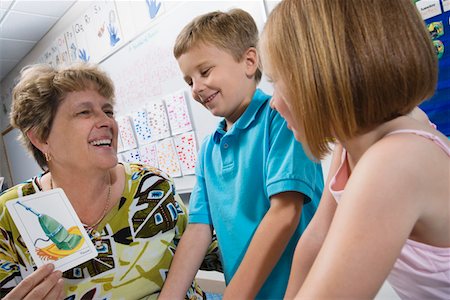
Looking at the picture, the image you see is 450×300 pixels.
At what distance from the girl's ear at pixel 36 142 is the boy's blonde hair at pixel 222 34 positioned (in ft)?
1.61

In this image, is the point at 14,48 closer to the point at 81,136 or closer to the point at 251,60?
the point at 81,136

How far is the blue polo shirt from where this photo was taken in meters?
0.76

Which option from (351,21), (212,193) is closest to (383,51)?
(351,21)

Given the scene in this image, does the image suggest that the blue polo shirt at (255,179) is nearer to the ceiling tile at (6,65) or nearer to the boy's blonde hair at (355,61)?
the boy's blonde hair at (355,61)

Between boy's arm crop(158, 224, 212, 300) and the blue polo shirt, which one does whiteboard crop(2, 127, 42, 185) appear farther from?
the blue polo shirt

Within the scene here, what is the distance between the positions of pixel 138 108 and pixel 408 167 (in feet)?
6.84

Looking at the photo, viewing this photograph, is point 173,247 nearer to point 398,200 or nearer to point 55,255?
point 55,255

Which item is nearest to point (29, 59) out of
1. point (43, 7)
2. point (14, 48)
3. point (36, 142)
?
point (14, 48)

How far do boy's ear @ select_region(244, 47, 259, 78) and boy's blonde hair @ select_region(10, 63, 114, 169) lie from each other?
478mm

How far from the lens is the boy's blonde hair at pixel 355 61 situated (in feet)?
1.49

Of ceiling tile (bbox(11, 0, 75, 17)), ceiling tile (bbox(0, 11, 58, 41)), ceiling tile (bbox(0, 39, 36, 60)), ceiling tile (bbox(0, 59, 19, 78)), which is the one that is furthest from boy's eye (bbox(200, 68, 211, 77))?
ceiling tile (bbox(0, 59, 19, 78))

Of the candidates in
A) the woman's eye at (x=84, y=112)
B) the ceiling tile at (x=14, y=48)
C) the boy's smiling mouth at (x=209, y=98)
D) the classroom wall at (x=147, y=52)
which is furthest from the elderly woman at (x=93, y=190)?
the ceiling tile at (x=14, y=48)

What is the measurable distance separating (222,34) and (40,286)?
75cm

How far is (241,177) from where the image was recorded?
2.77 ft
